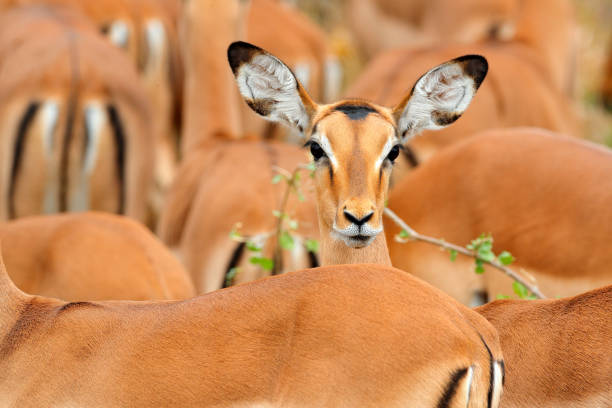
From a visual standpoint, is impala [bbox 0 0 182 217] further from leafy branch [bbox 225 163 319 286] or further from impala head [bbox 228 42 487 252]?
impala head [bbox 228 42 487 252]

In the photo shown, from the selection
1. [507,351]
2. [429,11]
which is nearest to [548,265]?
[507,351]

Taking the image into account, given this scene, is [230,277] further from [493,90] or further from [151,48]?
[151,48]

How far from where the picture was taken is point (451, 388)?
283 centimetres

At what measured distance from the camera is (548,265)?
4578mm

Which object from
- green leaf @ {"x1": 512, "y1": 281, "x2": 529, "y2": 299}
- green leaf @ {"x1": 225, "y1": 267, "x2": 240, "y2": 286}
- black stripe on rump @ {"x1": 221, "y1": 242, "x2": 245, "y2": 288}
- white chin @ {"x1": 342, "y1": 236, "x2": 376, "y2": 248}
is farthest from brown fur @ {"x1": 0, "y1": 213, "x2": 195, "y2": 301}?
green leaf @ {"x1": 512, "y1": 281, "x2": 529, "y2": 299}

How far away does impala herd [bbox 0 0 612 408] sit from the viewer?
2936mm

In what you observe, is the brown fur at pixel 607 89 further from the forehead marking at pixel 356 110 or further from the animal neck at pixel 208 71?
the forehead marking at pixel 356 110

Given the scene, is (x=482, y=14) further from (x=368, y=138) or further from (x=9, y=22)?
(x=368, y=138)

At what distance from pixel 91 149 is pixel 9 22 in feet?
6.03

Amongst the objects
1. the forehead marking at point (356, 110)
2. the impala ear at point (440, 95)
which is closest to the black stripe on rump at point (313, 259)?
the impala ear at point (440, 95)

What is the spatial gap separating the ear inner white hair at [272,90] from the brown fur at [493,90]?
2425mm

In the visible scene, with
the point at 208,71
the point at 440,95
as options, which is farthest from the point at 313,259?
the point at 208,71

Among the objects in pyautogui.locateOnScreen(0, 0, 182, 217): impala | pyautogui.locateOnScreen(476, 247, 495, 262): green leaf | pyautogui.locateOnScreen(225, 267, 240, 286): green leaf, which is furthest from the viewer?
pyautogui.locateOnScreen(0, 0, 182, 217): impala

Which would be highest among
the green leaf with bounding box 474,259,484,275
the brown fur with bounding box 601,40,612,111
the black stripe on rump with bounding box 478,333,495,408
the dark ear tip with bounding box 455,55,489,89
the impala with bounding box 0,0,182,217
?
the dark ear tip with bounding box 455,55,489,89
